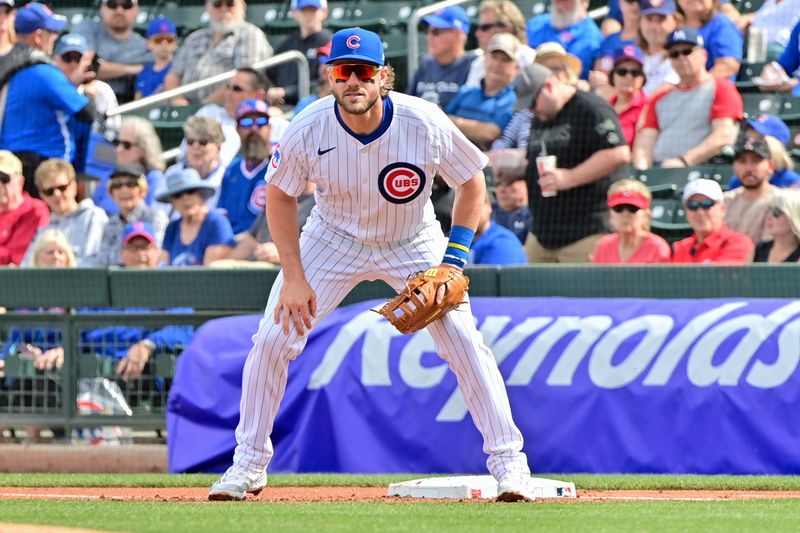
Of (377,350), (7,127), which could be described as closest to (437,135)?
(377,350)

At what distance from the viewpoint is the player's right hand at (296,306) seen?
556 centimetres

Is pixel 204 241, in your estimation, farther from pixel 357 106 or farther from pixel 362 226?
pixel 357 106

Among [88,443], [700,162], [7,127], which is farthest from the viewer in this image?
[7,127]

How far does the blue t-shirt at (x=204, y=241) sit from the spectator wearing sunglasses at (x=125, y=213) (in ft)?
0.91

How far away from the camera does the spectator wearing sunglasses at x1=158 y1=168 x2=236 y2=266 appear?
9.42 metres

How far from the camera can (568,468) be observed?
24.5ft

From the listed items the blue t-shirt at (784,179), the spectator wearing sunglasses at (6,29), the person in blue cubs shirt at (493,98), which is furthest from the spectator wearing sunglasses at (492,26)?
the spectator wearing sunglasses at (6,29)

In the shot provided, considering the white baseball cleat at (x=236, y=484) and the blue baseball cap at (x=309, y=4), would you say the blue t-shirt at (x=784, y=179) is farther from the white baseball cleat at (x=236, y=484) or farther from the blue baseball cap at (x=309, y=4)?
the blue baseball cap at (x=309, y=4)

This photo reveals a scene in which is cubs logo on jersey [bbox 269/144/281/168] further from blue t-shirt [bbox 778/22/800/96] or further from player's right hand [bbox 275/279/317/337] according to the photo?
blue t-shirt [bbox 778/22/800/96]

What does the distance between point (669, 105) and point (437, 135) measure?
4411 millimetres

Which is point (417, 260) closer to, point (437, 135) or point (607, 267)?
point (437, 135)

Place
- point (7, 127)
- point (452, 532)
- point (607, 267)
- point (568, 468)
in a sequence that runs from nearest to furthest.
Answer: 1. point (452, 532)
2. point (568, 468)
3. point (607, 267)
4. point (7, 127)

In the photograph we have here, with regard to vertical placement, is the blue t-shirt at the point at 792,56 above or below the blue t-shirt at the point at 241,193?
above

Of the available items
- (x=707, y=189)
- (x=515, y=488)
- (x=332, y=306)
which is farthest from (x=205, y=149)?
(x=515, y=488)
